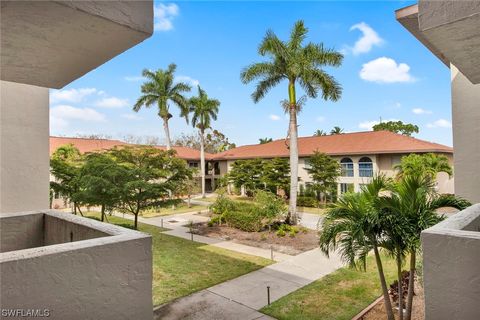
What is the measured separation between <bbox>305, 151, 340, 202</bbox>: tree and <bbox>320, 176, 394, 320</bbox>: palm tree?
22.0m

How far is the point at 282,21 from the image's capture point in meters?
19.6

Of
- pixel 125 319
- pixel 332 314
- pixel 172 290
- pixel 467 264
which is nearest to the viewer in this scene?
pixel 467 264

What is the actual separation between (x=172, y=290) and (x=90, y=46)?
8154 millimetres

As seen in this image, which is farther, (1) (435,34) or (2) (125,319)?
(1) (435,34)

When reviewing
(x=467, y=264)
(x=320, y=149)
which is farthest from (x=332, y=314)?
(x=320, y=149)

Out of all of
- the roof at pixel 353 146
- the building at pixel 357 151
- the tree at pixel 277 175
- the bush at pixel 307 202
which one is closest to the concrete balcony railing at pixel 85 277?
the building at pixel 357 151

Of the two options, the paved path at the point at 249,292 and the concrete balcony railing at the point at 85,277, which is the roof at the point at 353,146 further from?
the concrete balcony railing at the point at 85,277

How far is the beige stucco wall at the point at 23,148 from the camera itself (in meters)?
7.07

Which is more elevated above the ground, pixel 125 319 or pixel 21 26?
pixel 21 26

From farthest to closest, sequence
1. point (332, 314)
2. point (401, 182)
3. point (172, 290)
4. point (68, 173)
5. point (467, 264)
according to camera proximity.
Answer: point (68, 173)
point (172, 290)
point (332, 314)
point (401, 182)
point (467, 264)

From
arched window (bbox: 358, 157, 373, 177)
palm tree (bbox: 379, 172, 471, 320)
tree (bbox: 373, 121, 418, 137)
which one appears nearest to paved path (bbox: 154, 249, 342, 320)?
palm tree (bbox: 379, 172, 471, 320)

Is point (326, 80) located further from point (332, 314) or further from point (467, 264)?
point (467, 264)

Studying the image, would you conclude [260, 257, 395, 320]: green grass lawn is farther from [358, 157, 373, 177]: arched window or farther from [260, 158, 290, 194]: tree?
[260, 158, 290, 194]: tree

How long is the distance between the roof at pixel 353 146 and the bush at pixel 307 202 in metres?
5.23
